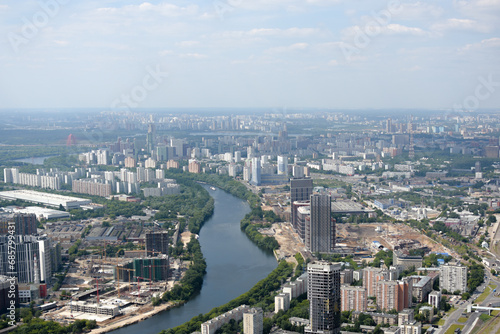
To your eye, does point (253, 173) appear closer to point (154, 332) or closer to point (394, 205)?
point (394, 205)

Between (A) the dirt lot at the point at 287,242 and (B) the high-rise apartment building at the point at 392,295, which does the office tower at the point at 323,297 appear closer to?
(B) the high-rise apartment building at the point at 392,295

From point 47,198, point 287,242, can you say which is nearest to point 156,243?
point 287,242

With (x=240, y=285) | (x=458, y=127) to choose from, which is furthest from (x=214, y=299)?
(x=458, y=127)

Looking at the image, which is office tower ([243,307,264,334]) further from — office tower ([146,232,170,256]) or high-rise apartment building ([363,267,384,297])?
office tower ([146,232,170,256])

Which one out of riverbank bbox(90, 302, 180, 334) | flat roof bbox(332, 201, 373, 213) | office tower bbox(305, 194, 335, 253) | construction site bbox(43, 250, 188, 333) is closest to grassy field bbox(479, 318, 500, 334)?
office tower bbox(305, 194, 335, 253)

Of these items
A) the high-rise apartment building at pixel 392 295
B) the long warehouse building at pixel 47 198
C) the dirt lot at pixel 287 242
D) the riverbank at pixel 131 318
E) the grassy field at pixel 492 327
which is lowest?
the grassy field at pixel 492 327

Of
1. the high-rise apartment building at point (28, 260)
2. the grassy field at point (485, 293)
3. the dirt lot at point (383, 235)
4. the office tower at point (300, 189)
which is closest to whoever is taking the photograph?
A: the grassy field at point (485, 293)

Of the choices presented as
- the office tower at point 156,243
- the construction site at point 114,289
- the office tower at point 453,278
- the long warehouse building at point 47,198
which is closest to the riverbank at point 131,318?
the construction site at point 114,289

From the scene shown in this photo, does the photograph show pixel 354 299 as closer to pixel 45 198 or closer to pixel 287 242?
pixel 287 242

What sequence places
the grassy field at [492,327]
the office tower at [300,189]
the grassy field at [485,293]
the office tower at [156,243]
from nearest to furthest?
1. the grassy field at [492,327]
2. the grassy field at [485,293]
3. the office tower at [156,243]
4. the office tower at [300,189]
